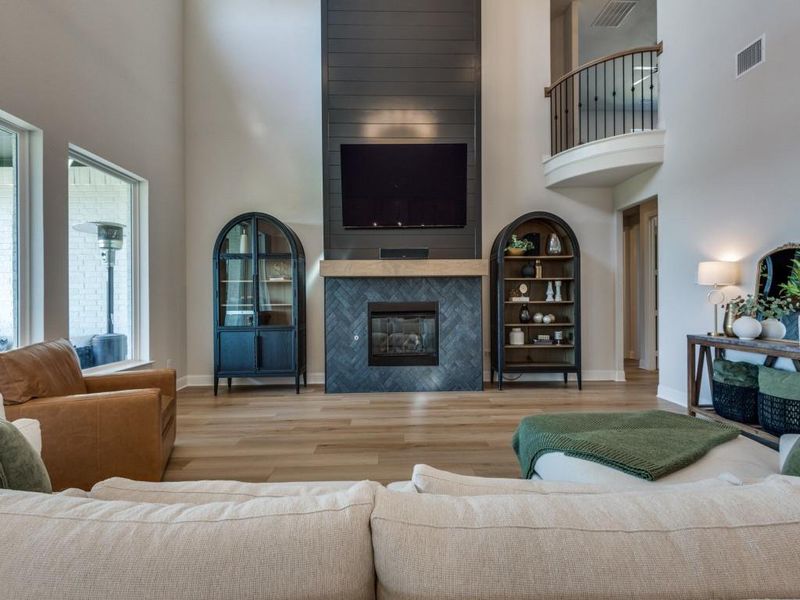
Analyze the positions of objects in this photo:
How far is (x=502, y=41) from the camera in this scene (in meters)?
5.43

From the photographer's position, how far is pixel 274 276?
509cm

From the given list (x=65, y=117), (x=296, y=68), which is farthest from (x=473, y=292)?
(x=65, y=117)

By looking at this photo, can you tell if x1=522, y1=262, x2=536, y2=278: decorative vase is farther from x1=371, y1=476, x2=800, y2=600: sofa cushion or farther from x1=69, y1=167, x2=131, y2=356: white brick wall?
x1=371, y1=476, x2=800, y2=600: sofa cushion

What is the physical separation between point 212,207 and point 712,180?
17.7 feet

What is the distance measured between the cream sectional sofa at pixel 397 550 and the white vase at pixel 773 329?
330cm

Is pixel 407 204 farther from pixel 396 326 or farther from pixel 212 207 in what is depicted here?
pixel 212 207

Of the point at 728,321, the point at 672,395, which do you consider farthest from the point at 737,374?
the point at 672,395

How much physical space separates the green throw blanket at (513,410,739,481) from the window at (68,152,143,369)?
366 centimetres

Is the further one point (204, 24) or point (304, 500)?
point (204, 24)

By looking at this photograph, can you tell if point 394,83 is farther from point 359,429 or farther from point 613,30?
point 613,30

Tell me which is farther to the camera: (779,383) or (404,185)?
(404,185)

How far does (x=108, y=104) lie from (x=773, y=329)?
5.74 m

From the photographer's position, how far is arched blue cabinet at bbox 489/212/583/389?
16.6 ft

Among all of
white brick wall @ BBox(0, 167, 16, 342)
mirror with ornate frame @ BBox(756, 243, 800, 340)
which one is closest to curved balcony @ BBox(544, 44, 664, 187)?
mirror with ornate frame @ BBox(756, 243, 800, 340)
